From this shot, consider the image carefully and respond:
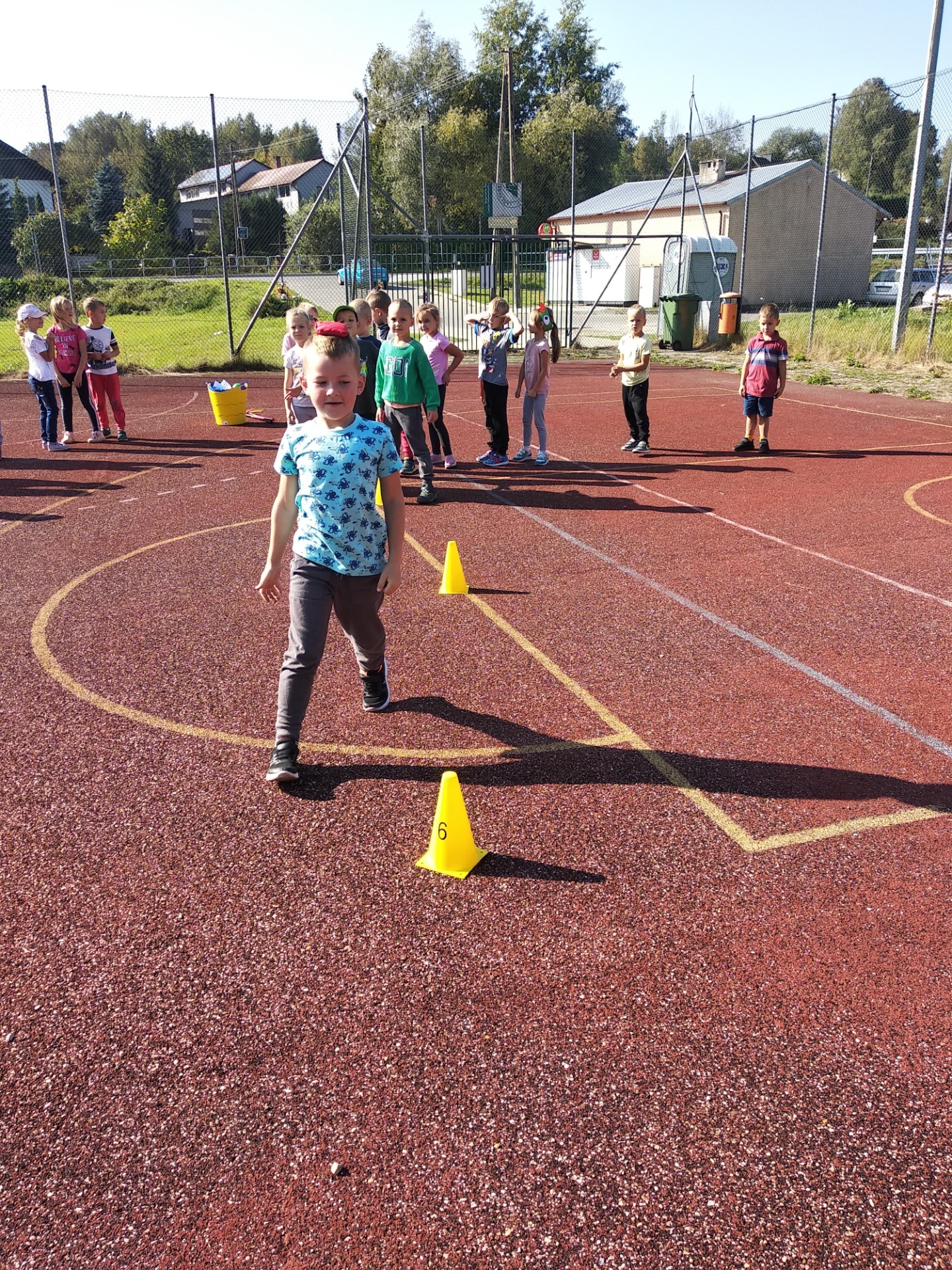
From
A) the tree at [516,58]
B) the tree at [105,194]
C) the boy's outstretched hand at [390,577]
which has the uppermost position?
the tree at [516,58]

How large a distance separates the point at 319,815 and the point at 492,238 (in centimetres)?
2088

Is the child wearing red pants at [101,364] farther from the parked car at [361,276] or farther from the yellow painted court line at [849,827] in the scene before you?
the yellow painted court line at [849,827]

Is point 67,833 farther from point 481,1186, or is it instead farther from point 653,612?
point 653,612

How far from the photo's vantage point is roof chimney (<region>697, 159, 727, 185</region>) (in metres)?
43.6

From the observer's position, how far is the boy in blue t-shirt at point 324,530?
4.27m

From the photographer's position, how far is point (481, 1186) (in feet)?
7.88

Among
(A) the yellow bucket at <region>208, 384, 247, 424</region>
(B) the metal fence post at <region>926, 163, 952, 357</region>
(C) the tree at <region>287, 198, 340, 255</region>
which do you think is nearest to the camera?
(A) the yellow bucket at <region>208, 384, 247, 424</region>

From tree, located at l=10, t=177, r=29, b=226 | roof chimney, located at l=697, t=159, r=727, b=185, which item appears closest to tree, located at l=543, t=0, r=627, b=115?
roof chimney, located at l=697, t=159, r=727, b=185

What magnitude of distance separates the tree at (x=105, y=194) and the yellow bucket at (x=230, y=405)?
56950mm

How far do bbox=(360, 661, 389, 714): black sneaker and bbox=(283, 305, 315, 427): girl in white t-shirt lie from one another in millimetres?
5084

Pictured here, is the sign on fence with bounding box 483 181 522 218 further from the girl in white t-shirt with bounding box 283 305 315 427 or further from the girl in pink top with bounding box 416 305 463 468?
the girl in white t-shirt with bounding box 283 305 315 427

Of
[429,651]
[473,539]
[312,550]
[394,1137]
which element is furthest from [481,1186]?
[473,539]

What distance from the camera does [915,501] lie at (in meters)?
9.51

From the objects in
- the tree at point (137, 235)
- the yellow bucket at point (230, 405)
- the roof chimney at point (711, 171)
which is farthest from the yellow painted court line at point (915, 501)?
the tree at point (137, 235)
